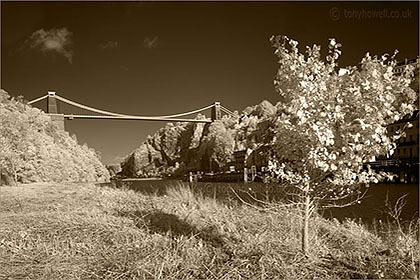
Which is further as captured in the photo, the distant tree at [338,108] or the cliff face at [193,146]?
the cliff face at [193,146]

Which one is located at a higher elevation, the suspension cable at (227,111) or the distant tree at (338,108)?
the suspension cable at (227,111)

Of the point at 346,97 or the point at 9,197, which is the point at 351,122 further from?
the point at 9,197

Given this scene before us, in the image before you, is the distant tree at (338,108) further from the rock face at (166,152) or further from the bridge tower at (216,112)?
the rock face at (166,152)

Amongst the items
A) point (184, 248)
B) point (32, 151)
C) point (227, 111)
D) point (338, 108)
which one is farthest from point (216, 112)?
point (338, 108)

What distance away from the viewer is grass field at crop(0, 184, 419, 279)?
20.2 ft

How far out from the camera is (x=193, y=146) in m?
122

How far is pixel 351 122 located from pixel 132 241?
5597 millimetres

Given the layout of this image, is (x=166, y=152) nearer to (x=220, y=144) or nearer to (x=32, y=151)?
(x=220, y=144)

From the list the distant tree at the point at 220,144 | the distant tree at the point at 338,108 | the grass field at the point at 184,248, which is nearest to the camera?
the distant tree at the point at 338,108

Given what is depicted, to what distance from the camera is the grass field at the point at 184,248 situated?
6.15 m

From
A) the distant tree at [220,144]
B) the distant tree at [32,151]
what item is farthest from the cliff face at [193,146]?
the distant tree at [32,151]

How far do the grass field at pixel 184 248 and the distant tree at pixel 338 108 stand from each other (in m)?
1.76

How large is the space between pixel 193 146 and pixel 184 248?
115 meters

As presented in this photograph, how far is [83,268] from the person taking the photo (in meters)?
6.44
